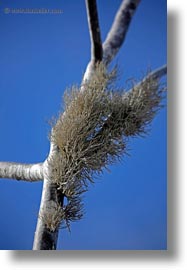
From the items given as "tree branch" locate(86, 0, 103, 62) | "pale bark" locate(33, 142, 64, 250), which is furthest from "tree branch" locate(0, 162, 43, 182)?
"tree branch" locate(86, 0, 103, 62)

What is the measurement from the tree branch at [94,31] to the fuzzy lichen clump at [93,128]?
62 millimetres

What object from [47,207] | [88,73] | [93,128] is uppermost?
[88,73]

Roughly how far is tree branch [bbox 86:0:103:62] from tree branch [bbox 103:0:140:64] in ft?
0.06

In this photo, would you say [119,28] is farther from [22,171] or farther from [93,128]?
[22,171]

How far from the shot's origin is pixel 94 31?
142 centimetres

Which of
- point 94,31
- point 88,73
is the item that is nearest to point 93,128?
point 88,73

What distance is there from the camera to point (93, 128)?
1.34 meters

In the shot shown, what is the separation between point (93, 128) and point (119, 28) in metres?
0.31

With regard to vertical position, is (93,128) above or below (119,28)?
below

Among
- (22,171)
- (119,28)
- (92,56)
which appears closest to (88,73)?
(92,56)

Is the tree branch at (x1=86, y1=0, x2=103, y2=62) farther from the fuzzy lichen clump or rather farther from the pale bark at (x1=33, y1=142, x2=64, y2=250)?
the pale bark at (x1=33, y1=142, x2=64, y2=250)

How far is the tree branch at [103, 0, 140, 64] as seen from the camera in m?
1.41

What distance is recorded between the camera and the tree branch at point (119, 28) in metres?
1.41

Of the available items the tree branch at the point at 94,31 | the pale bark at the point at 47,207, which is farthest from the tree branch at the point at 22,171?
the tree branch at the point at 94,31
